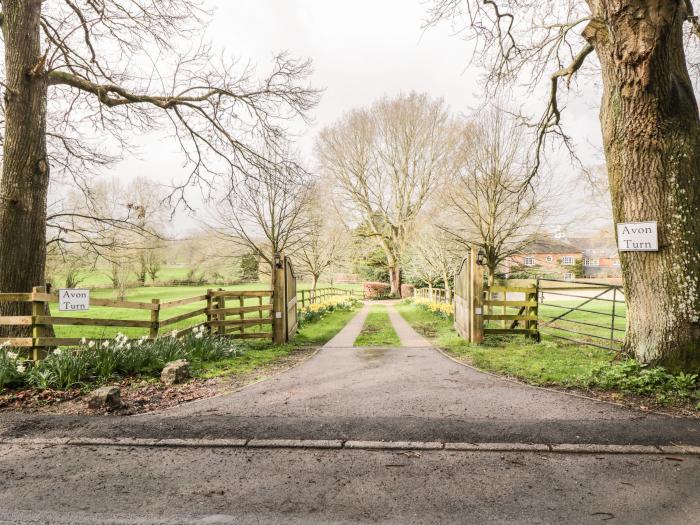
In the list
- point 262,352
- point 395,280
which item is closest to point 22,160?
point 262,352

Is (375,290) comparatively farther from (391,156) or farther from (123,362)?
(123,362)

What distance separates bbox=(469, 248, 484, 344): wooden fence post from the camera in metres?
9.36

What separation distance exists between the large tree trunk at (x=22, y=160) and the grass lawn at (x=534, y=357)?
8.42 m

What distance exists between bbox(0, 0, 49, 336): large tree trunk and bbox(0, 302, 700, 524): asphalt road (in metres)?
4.13

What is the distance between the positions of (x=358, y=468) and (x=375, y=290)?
32973 millimetres

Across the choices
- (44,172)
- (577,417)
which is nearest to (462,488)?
(577,417)

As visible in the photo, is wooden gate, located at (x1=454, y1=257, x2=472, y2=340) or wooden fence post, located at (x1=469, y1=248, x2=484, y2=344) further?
wooden gate, located at (x1=454, y1=257, x2=472, y2=340)

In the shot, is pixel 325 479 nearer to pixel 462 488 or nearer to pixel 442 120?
pixel 462 488

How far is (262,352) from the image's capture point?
352 inches

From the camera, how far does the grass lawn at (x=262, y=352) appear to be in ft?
22.8

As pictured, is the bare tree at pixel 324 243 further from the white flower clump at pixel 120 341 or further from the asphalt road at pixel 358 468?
the asphalt road at pixel 358 468

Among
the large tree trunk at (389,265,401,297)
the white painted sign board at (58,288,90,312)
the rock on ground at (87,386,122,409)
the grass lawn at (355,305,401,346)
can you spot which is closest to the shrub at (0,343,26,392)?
the white painted sign board at (58,288,90,312)

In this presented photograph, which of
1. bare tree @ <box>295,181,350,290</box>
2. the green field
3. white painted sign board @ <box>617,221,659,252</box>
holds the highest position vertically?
bare tree @ <box>295,181,350,290</box>

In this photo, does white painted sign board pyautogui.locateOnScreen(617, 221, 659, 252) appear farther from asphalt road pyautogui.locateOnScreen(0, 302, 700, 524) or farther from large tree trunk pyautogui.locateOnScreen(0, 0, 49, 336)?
large tree trunk pyautogui.locateOnScreen(0, 0, 49, 336)
